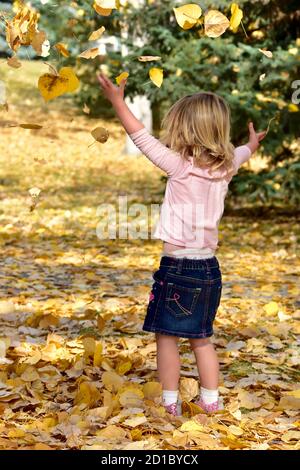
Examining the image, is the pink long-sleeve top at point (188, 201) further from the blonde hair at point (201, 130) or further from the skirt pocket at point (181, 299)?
the skirt pocket at point (181, 299)

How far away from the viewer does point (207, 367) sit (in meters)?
3.47

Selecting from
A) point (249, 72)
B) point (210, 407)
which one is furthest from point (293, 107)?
point (210, 407)

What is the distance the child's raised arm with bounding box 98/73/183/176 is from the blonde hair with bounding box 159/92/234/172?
0.07 meters

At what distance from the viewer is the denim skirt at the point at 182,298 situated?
338 centimetres

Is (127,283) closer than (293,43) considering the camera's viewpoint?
Yes

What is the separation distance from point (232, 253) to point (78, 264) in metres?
1.65

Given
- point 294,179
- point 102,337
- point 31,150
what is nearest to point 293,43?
point 294,179

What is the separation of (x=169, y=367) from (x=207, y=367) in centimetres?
16

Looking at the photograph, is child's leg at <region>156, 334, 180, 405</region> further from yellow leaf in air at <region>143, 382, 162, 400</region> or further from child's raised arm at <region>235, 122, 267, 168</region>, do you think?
child's raised arm at <region>235, 122, 267, 168</region>

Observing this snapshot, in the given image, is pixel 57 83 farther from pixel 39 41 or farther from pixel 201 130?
pixel 201 130

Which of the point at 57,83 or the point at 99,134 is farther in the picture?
the point at 99,134

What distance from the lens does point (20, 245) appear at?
26.5 feet

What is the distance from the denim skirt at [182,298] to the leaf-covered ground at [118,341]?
26 cm

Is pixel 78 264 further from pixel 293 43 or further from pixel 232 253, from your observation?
pixel 293 43
